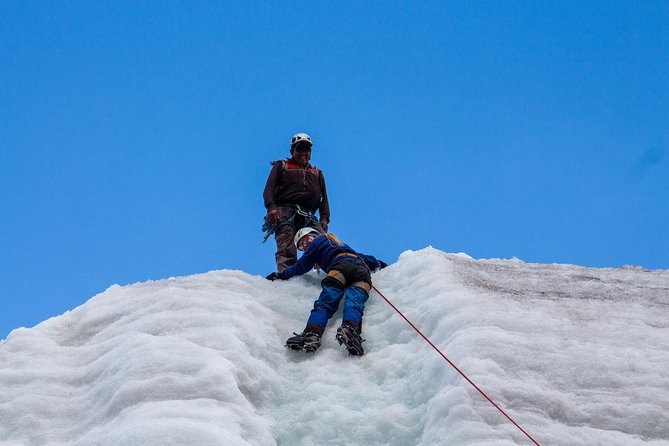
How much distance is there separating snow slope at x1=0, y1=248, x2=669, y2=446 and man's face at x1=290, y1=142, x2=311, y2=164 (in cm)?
393

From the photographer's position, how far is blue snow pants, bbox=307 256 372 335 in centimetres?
754

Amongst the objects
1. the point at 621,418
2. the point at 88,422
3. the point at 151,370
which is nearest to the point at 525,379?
the point at 621,418

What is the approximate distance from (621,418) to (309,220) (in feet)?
23.2

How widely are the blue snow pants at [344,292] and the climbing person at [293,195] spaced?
9.41 ft

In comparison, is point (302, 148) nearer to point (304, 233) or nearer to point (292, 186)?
point (292, 186)

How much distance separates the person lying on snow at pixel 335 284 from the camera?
717 centimetres

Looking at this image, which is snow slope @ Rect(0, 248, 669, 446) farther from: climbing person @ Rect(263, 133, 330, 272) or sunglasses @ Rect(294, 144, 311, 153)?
sunglasses @ Rect(294, 144, 311, 153)

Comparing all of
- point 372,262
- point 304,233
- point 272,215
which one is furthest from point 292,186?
point 372,262

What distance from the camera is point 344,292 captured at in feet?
27.9

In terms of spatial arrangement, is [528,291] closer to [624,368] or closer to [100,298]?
[624,368]

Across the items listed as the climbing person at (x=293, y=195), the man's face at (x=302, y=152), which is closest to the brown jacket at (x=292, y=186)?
the climbing person at (x=293, y=195)

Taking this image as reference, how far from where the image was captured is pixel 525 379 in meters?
5.86

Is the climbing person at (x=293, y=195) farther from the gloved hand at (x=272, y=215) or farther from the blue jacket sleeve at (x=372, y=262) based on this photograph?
the blue jacket sleeve at (x=372, y=262)

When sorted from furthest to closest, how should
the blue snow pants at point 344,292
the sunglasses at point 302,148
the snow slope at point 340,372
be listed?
the sunglasses at point 302,148, the blue snow pants at point 344,292, the snow slope at point 340,372
